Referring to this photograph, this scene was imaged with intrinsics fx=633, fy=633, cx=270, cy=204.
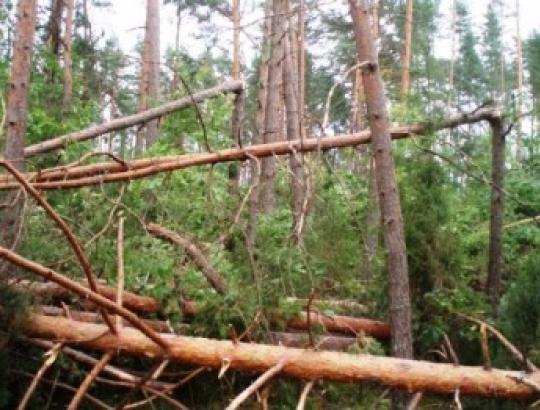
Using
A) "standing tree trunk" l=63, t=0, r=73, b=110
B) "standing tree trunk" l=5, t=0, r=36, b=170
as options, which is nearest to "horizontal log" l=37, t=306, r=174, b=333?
"standing tree trunk" l=5, t=0, r=36, b=170

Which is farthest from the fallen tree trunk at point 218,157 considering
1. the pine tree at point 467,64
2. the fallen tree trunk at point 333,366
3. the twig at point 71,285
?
the pine tree at point 467,64

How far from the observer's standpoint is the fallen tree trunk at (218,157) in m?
5.59

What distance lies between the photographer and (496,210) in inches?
235

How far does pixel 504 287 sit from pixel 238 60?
40.6ft

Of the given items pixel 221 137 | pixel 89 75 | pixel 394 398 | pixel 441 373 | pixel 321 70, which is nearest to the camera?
pixel 441 373

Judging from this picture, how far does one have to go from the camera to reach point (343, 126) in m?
27.9

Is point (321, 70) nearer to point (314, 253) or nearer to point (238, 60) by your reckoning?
point (238, 60)

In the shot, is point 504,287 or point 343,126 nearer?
point 504,287

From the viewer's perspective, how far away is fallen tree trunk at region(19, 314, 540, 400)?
398 centimetres

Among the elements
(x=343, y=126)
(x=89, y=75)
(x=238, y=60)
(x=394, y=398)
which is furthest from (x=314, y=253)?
(x=343, y=126)

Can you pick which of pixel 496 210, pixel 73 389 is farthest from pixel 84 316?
pixel 496 210

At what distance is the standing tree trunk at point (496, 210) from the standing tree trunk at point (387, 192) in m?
1.30

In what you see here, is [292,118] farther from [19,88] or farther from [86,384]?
[86,384]

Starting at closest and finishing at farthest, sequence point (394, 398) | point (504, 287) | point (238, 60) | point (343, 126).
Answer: point (394, 398)
point (504, 287)
point (238, 60)
point (343, 126)
